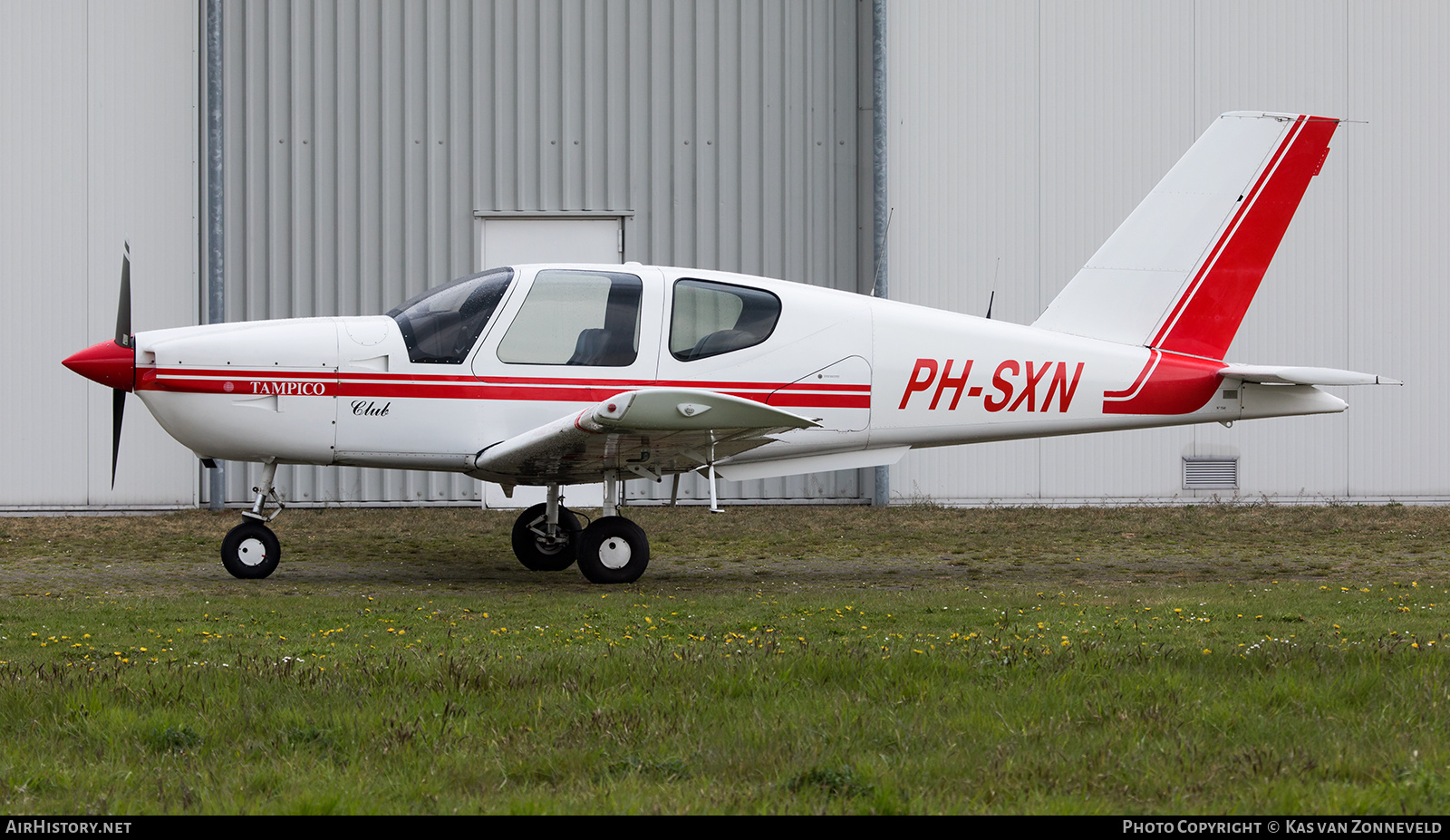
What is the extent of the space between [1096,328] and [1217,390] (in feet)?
3.23

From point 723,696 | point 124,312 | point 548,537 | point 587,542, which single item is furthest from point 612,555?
point 723,696

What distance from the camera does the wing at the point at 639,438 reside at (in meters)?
7.18

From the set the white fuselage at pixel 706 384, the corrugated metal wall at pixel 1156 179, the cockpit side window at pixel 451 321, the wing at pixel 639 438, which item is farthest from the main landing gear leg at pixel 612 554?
the corrugated metal wall at pixel 1156 179

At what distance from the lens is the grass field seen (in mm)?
3164

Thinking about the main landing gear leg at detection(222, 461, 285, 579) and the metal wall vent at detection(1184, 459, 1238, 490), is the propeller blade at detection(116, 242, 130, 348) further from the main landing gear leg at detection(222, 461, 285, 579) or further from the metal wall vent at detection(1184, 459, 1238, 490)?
the metal wall vent at detection(1184, 459, 1238, 490)

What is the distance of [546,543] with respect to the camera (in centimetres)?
945

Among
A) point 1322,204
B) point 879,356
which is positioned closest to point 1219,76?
point 1322,204

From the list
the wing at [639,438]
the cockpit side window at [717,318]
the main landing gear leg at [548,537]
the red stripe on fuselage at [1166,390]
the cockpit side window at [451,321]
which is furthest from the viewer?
the main landing gear leg at [548,537]

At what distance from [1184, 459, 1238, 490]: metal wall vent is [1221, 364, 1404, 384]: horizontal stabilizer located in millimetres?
6223

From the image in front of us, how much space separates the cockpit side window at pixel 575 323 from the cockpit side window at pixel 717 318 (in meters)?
0.31

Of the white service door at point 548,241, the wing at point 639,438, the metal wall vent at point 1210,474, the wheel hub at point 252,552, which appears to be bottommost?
the wheel hub at point 252,552

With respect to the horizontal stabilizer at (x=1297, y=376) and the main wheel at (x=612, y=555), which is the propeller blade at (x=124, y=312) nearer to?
the main wheel at (x=612, y=555)
